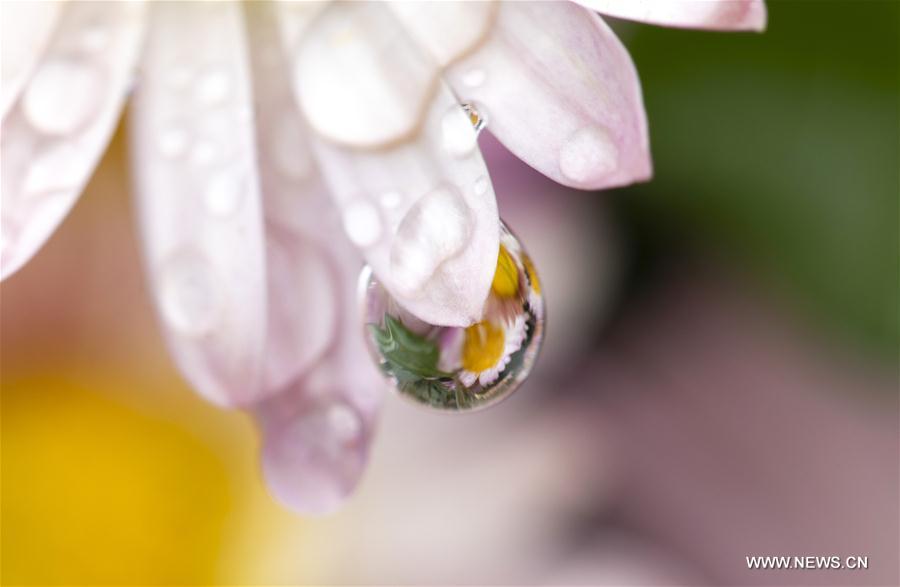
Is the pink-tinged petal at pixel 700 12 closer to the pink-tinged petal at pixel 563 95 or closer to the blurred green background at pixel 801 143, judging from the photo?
the pink-tinged petal at pixel 563 95

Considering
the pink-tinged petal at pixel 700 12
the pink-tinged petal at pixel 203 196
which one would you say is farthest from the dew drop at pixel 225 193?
the pink-tinged petal at pixel 700 12

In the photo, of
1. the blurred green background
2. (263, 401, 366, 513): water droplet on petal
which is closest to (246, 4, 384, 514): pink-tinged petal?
(263, 401, 366, 513): water droplet on petal

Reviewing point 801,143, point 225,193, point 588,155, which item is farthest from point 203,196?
point 801,143

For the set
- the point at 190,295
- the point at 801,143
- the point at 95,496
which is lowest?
the point at 95,496

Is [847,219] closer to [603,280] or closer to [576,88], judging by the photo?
[603,280]

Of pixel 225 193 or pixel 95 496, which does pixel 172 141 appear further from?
pixel 95 496

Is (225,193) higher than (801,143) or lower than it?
higher
